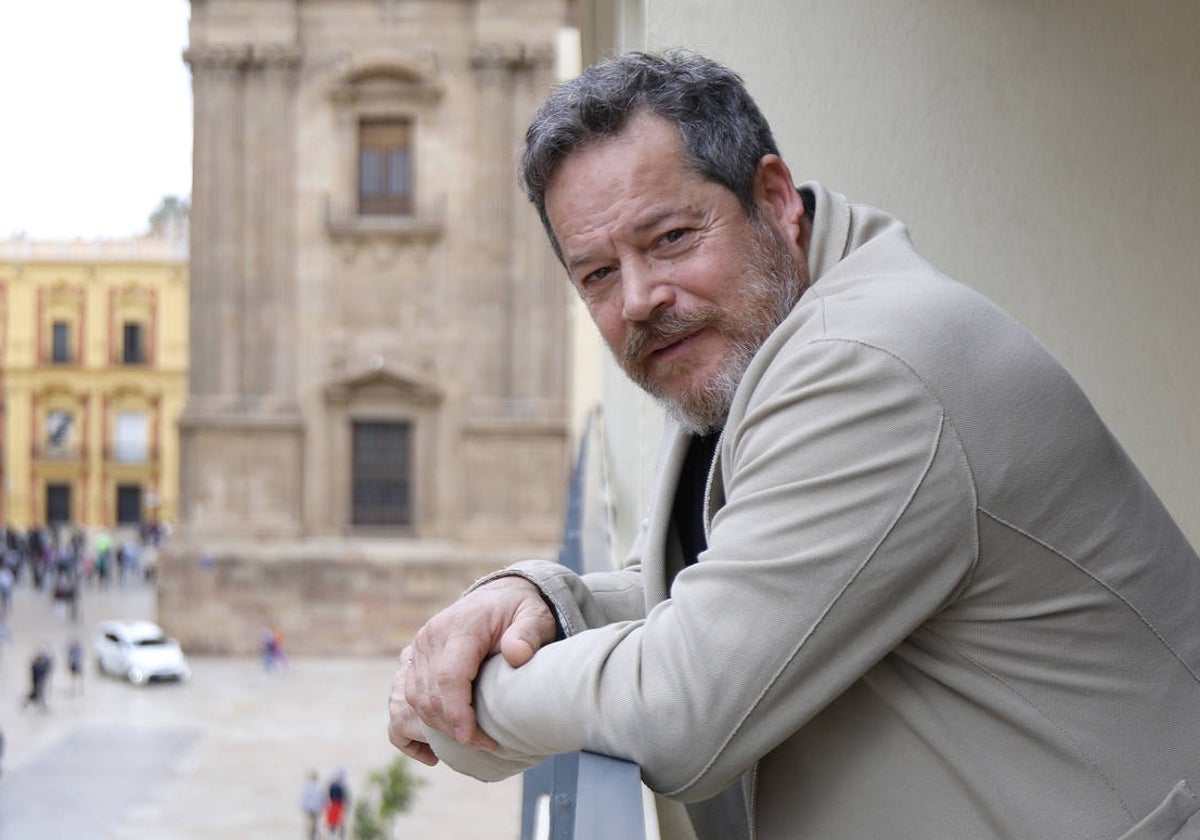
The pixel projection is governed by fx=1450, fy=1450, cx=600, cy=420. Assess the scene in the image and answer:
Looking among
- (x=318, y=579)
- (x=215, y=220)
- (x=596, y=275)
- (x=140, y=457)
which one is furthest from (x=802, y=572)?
(x=140, y=457)

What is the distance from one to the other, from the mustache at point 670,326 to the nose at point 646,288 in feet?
0.05

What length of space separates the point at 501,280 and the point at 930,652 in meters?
22.1

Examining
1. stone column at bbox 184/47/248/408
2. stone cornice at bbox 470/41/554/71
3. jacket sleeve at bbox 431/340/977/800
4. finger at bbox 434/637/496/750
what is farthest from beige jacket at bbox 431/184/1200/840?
stone column at bbox 184/47/248/408

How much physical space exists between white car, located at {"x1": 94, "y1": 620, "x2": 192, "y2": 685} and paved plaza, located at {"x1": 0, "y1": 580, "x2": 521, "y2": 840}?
0.78 feet

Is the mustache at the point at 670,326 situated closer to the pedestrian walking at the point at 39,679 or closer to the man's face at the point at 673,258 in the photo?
the man's face at the point at 673,258

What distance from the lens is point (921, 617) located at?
1.29 m

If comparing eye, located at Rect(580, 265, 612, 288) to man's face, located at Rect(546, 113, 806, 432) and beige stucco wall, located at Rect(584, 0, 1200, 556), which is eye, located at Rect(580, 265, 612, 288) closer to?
man's face, located at Rect(546, 113, 806, 432)

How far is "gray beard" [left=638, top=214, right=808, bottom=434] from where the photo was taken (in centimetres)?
161

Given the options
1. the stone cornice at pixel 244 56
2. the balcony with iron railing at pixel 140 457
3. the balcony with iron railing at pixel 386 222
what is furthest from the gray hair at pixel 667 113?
the balcony with iron railing at pixel 140 457

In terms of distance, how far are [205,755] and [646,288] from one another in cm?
1744

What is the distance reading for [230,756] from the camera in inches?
698

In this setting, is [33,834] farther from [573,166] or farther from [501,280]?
[573,166]

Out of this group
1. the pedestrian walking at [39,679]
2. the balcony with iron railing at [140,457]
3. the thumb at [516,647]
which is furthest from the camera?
the balcony with iron railing at [140,457]

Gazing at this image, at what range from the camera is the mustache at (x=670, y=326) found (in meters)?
1.62
